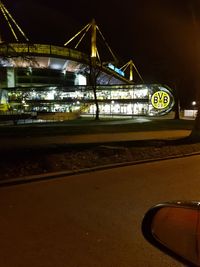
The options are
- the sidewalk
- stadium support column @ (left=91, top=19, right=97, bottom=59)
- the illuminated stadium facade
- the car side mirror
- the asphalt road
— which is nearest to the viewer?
the car side mirror

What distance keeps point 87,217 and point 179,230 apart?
4319 mm

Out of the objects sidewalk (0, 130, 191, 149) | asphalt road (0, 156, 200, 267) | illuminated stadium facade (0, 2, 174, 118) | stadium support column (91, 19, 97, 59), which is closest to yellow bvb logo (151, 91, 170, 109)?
illuminated stadium facade (0, 2, 174, 118)

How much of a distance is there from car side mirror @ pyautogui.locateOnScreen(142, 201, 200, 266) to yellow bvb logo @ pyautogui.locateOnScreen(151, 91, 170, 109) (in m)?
68.4

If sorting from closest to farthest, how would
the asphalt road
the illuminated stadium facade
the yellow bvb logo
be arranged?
the asphalt road
the yellow bvb logo
the illuminated stadium facade

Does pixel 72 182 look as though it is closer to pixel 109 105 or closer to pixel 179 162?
pixel 179 162

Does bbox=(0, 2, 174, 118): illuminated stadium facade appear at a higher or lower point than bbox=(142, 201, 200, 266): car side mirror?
higher

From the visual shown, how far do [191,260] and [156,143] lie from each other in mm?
16135

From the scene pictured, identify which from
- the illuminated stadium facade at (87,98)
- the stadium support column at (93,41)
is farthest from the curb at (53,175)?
the stadium support column at (93,41)

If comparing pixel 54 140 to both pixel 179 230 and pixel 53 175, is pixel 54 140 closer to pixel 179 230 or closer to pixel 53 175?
pixel 53 175

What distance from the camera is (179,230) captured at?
2.89m

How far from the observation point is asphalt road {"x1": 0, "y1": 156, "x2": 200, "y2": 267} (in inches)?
202

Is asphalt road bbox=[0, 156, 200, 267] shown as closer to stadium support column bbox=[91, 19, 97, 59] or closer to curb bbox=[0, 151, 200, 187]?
curb bbox=[0, 151, 200, 187]

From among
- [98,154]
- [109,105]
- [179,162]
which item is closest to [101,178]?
[98,154]

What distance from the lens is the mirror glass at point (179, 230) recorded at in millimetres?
2561
